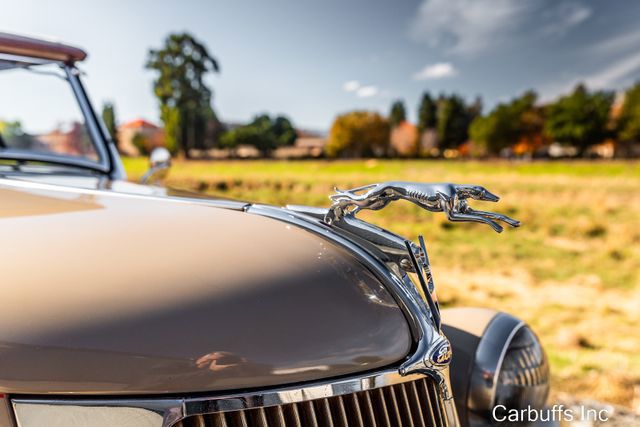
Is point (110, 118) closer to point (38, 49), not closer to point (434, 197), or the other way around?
point (38, 49)

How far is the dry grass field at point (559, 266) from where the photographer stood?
13.8 ft

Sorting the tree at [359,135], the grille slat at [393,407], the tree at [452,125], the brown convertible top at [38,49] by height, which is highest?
the tree at [452,125]

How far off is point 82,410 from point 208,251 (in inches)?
16.9

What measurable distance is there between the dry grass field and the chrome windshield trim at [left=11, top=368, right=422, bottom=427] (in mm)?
1512

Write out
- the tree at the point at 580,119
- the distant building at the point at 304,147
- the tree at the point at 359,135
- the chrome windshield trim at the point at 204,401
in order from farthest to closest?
the tree at the point at 580,119 < the tree at the point at 359,135 < the distant building at the point at 304,147 < the chrome windshield trim at the point at 204,401

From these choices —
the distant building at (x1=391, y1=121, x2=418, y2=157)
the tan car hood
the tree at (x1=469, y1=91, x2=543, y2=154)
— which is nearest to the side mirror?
the tan car hood

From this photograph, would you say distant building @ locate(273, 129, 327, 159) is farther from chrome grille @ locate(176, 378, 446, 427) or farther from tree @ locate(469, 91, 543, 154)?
tree @ locate(469, 91, 543, 154)

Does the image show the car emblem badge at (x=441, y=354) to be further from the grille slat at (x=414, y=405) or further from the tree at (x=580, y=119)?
the tree at (x=580, y=119)

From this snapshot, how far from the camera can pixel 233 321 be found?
100 centimetres

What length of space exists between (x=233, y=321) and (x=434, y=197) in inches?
22.2

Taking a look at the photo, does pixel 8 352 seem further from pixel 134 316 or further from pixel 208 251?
pixel 208 251

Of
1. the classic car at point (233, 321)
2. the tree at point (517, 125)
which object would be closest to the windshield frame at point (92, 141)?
the classic car at point (233, 321)

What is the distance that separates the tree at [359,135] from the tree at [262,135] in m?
15.6

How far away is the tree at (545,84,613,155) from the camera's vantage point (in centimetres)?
4953
